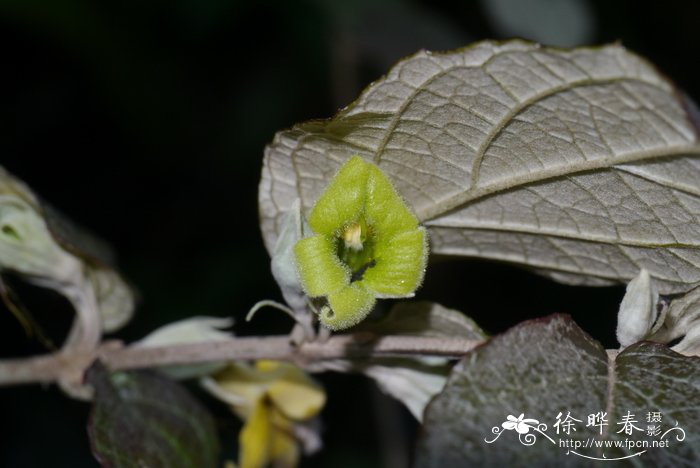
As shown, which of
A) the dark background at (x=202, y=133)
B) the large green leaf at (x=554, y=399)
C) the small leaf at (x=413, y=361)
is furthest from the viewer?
the dark background at (x=202, y=133)

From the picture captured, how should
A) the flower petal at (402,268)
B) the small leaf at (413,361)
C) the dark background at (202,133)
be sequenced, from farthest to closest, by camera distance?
the dark background at (202,133) < the small leaf at (413,361) < the flower petal at (402,268)

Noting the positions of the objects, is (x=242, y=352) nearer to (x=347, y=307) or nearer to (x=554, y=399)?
(x=347, y=307)

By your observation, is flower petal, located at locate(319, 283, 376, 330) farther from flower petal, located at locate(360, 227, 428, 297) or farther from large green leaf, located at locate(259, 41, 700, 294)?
large green leaf, located at locate(259, 41, 700, 294)

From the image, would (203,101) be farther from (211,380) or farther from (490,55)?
(490,55)

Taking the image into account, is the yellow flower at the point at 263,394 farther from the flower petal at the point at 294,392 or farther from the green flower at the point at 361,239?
the green flower at the point at 361,239

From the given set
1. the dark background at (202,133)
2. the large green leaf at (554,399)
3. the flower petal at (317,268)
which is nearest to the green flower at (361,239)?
the flower petal at (317,268)

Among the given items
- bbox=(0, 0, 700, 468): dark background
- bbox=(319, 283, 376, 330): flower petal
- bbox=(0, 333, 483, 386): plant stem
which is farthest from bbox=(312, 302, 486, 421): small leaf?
bbox=(0, 0, 700, 468): dark background

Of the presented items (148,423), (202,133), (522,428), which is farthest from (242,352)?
(202,133)

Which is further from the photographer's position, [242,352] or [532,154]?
[242,352]
